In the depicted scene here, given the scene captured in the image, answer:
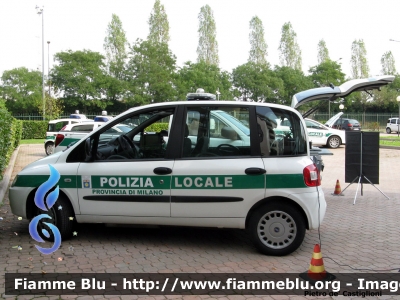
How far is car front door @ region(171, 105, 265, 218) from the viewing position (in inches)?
208

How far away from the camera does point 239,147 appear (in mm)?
5434

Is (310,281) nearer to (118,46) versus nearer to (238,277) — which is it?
(238,277)

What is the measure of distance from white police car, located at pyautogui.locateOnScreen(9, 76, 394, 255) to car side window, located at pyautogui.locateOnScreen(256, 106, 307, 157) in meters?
0.01

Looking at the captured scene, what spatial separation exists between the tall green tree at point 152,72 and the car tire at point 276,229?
142 feet

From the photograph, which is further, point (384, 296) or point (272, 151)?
point (272, 151)

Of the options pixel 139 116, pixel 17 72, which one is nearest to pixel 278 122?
pixel 139 116

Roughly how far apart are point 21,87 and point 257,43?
121ft

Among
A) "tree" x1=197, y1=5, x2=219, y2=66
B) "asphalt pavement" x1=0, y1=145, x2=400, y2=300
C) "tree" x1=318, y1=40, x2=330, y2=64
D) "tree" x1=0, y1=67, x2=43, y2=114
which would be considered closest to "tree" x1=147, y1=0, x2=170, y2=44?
"tree" x1=197, y1=5, x2=219, y2=66

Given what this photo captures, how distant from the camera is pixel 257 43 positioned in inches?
2581

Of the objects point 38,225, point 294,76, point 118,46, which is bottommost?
point 38,225

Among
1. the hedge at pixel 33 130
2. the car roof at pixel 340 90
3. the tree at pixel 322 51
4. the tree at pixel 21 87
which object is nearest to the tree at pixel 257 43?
the tree at pixel 322 51

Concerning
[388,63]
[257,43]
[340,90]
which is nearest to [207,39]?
[257,43]

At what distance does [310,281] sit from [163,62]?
4646cm

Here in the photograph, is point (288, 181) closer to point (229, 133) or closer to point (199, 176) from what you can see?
point (229, 133)
